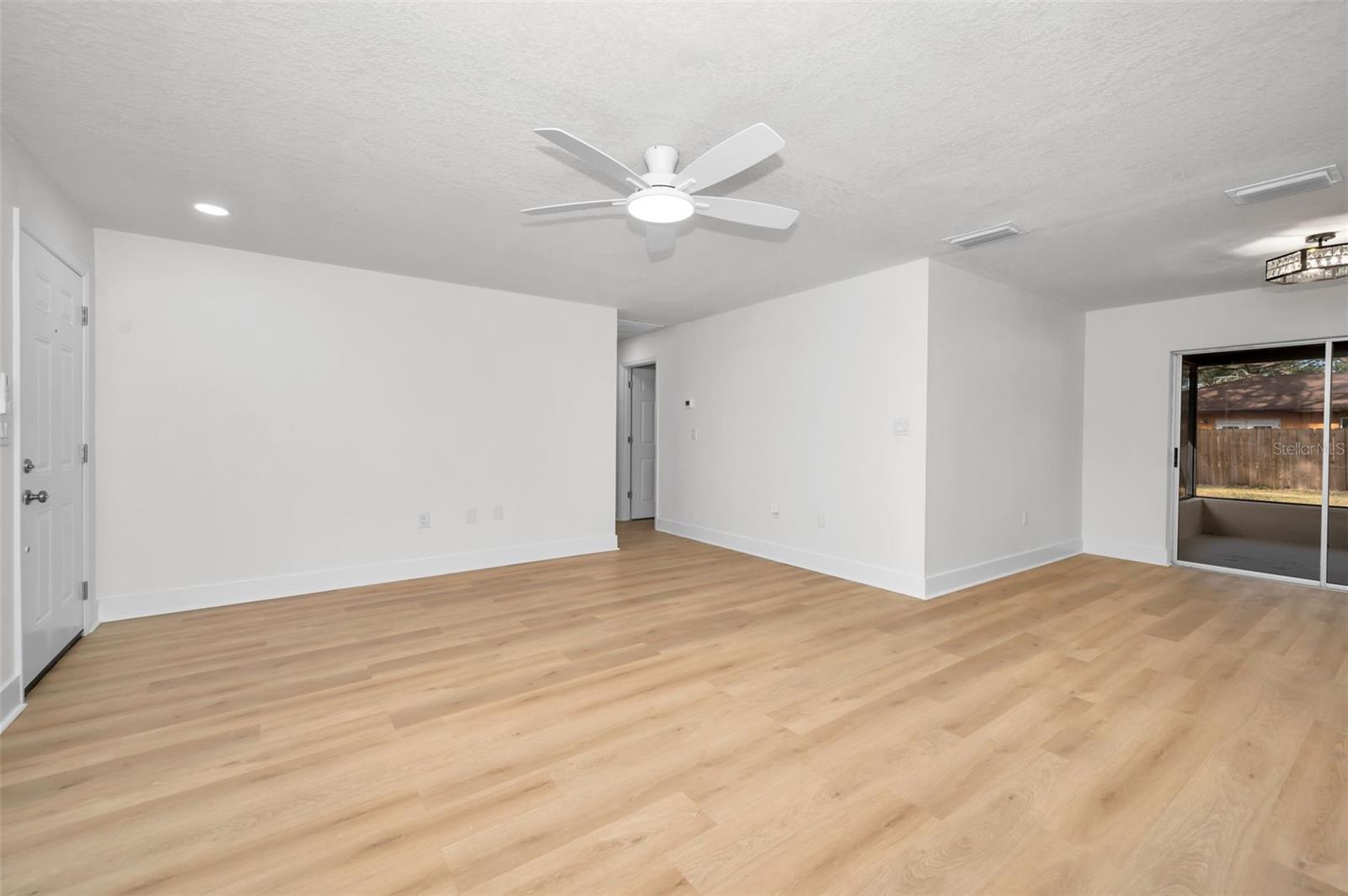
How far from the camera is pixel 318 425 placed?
4488 mm

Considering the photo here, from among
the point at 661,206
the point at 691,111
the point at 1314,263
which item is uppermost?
the point at 691,111

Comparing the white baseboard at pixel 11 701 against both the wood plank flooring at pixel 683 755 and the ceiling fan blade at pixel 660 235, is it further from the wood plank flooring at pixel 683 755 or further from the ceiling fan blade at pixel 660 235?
the ceiling fan blade at pixel 660 235

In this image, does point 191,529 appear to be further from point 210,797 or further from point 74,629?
point 210,797

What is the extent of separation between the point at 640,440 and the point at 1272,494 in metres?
6.73

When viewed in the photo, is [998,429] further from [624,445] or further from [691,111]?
[624,445]

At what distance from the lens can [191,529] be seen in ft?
13.2

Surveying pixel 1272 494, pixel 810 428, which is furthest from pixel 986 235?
pixel 1272 494

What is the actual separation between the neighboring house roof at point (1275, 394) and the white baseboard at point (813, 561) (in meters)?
3.92

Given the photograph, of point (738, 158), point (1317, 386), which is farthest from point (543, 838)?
point (1317, 386)

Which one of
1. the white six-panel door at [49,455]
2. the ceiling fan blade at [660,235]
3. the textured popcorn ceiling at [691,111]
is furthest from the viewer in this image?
the ceiling fan blade at [660,235]

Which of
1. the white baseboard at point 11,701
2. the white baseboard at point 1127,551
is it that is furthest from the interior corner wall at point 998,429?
the white baseboard at point 11,701

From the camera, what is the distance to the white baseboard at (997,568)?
14.7ft

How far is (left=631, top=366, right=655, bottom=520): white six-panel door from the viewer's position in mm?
8109

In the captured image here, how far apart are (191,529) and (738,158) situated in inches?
176
